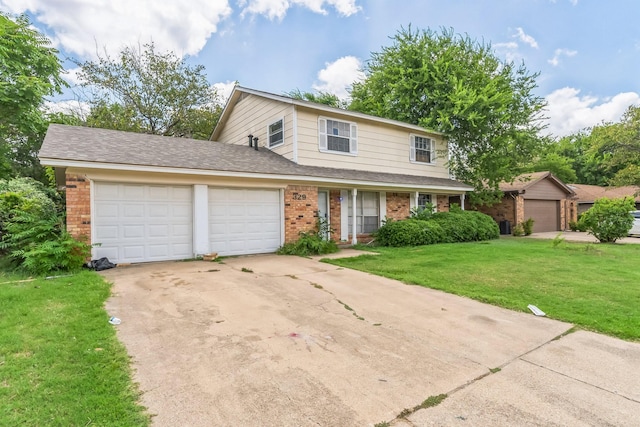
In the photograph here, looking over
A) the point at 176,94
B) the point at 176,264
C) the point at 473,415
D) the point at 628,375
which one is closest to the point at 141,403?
the point at 473,415

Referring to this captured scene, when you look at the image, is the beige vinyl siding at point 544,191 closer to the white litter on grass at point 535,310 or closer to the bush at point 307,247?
the bush at point 307,247

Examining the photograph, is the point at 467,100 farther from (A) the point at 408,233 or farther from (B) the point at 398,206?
(A) the point at 408,233

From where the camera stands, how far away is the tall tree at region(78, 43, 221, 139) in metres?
19.2

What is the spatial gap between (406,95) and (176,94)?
14.3m

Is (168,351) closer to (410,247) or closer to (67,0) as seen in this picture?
(410,247)

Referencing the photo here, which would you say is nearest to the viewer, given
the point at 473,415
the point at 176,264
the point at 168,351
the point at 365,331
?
the point at 473,415

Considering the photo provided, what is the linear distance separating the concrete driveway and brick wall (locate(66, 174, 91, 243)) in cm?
300

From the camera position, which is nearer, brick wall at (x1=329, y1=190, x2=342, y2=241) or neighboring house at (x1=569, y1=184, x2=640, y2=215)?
brick wall at (x1=329, y1=190, x2=342, y2=241)

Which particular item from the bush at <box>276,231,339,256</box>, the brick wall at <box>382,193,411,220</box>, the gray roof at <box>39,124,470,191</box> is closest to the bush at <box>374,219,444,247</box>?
the brick wall at <box>382,193,411,220</box>

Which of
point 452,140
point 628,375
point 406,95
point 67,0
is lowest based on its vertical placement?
point 628,375

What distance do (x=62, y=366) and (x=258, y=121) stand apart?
11.6 meters

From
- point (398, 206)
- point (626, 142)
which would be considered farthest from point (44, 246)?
point (626, 142)

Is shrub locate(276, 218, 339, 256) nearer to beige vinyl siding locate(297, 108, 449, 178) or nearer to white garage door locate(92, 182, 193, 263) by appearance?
beige vinyl siding locate(297, 108, 449, 178)

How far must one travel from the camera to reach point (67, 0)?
11695mm
